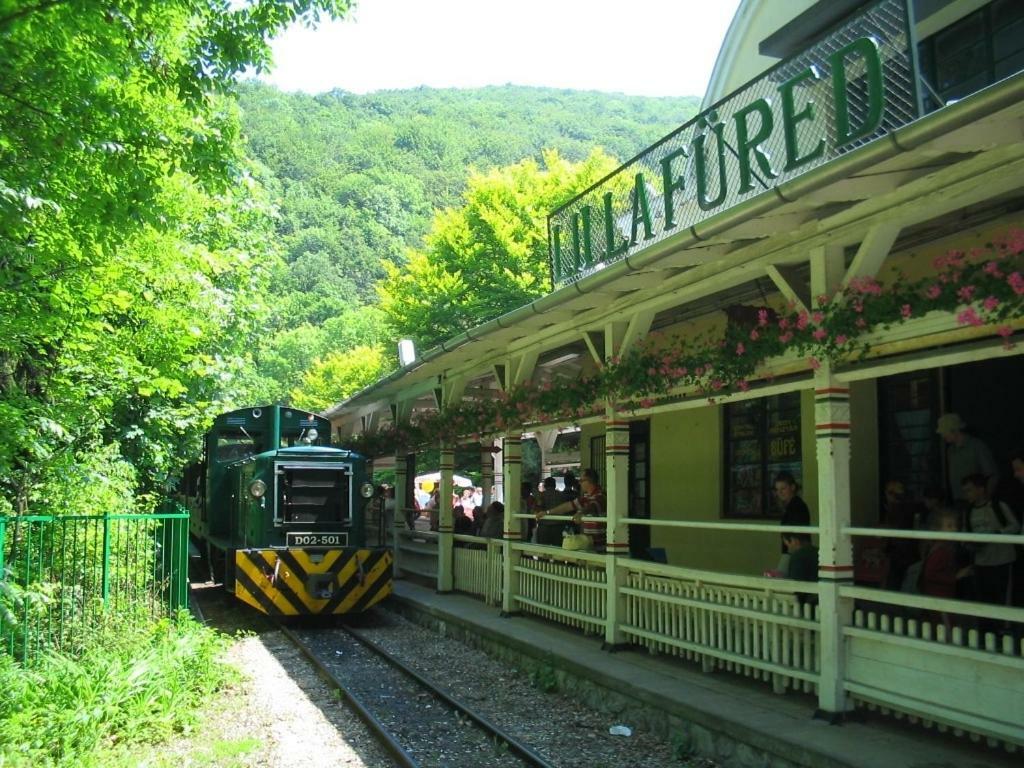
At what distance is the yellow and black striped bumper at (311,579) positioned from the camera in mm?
11719

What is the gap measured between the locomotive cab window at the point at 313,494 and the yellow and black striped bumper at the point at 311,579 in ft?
2.15

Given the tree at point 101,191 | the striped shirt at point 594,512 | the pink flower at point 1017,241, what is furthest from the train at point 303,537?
the pink flower at point 1017,241

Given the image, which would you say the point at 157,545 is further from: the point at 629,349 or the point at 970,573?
the point at 970,573

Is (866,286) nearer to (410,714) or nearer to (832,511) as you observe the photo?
(832,511)

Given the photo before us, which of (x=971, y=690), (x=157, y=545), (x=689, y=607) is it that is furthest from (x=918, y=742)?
(x=157, y=545)

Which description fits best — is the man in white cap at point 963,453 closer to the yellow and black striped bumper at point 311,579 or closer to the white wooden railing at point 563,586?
the white wooden railing at point 563,586

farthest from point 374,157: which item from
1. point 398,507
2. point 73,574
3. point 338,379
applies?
point 73,574

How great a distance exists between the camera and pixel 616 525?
8.67 metres

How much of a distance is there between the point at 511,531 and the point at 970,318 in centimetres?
705

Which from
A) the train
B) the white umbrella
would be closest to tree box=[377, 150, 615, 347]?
the white umbrella

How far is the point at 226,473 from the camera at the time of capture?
588 inches

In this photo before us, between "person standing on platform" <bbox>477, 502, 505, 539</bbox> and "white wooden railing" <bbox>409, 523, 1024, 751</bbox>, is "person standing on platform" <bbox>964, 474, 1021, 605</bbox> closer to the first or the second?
"white wooden railing" <bbox>409, 523, 1024, 751</bbox>

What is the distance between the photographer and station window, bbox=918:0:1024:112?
7797mm

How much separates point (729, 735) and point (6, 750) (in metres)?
4.69
